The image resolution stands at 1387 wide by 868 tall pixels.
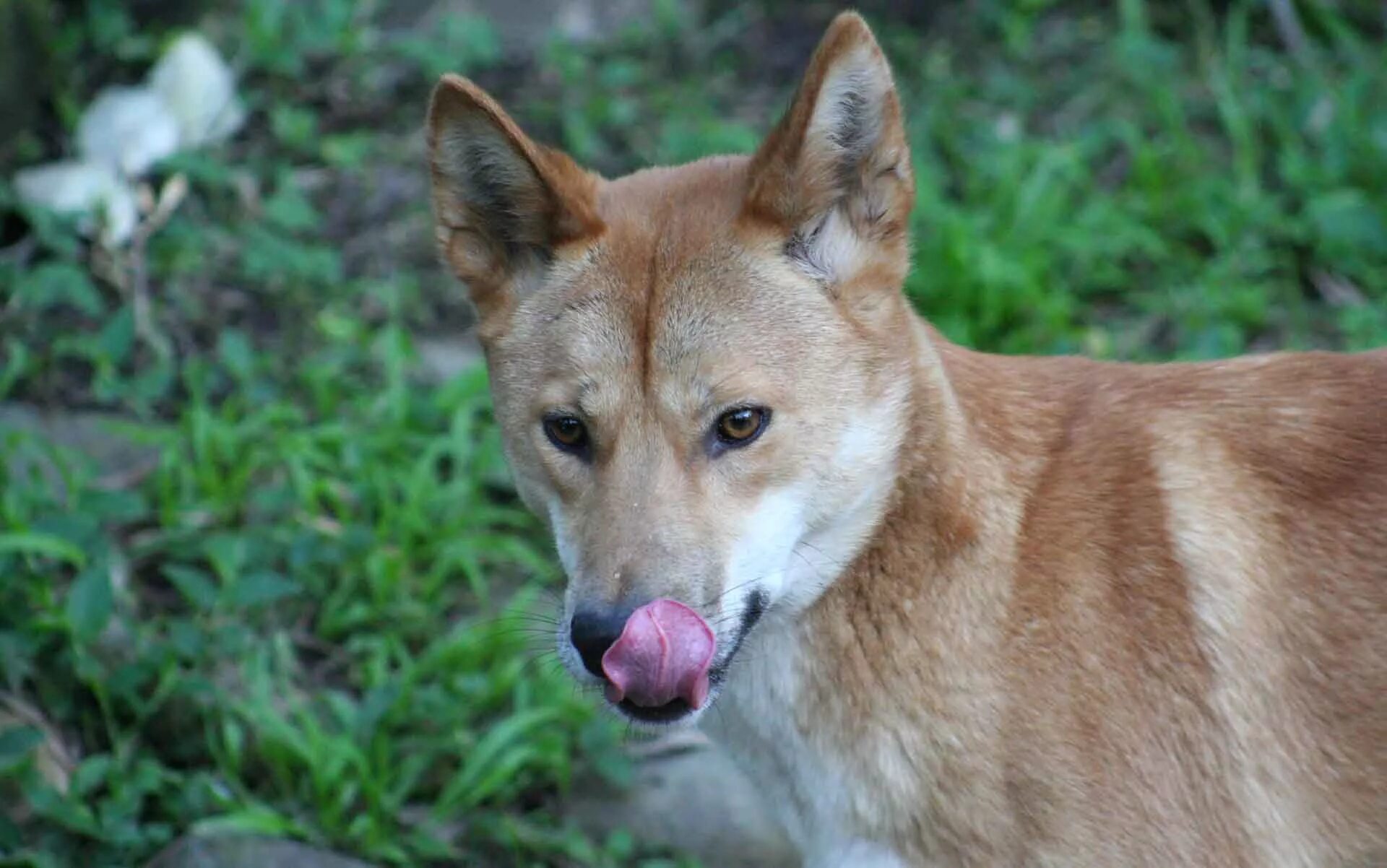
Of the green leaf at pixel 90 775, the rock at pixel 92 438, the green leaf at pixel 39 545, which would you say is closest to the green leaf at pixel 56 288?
the rock at pixel 92 438

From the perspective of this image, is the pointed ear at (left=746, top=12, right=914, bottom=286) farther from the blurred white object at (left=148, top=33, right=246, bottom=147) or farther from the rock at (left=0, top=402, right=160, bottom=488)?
the blurred white object at (left=148, top=33, right=246, bottom=147)

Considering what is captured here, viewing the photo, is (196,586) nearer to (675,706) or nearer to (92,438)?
(92,438)

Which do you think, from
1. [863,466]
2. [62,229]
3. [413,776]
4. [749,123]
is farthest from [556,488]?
[749,123]

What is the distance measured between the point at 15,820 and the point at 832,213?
271 centimetres

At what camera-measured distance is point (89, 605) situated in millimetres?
4039

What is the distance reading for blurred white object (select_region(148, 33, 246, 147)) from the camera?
635cm

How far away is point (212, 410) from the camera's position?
17.6ft

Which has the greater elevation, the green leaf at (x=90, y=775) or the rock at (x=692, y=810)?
the green leaf at (x=90, y=775)

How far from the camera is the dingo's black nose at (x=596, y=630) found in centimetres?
281

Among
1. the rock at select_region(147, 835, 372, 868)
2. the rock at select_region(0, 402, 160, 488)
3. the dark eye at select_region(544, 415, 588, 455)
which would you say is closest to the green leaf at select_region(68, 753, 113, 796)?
the rock at select_region(147, 835, 372, 868)

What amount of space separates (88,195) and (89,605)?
8.03 ft

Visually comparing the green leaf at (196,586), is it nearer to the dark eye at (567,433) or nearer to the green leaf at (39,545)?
the green leaf at (39,545)

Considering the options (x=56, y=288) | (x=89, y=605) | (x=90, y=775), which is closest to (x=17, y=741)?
(x=90, y=775)

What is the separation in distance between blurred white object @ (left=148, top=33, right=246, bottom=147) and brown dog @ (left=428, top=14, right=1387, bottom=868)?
3.54 m
